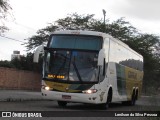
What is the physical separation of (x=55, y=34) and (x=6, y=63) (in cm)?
4178

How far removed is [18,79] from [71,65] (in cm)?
3492

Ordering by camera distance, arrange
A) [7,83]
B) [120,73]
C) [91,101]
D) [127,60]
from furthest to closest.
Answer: [7,83]
[127,60]
[120,73]
[91,101]

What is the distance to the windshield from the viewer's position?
20.2 metres

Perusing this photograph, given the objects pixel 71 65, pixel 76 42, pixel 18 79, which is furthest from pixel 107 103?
pixel 18 79

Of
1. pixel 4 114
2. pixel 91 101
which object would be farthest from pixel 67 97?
pixel 4 114

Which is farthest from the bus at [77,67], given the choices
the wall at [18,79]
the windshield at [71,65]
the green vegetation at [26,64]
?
the green vegetation at [26,64]

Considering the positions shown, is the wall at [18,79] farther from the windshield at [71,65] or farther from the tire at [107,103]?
the windshield at [71,65]

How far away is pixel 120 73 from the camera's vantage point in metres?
25.0

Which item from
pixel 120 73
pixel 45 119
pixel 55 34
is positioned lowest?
pixel 45 119

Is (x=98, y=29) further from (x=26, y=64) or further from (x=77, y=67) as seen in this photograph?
(x=77, y=67)

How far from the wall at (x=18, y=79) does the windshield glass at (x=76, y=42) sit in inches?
1148

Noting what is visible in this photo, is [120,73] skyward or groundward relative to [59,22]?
groundward

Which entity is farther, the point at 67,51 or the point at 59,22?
the point at 59,22

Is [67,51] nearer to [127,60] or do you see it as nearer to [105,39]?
[105,39]
